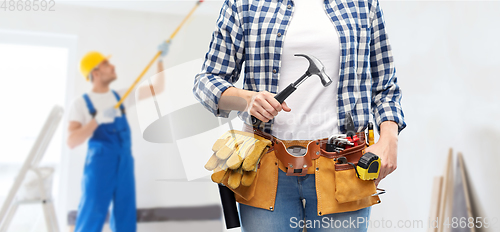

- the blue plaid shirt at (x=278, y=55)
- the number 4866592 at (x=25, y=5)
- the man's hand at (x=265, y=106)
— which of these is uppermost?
the number 4866592 at (x=25, y=5)

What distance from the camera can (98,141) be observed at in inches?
66.2

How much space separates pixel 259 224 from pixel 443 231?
1063 millimetres

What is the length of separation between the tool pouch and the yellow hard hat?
172 cm

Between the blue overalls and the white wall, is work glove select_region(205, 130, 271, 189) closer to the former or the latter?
the white wall

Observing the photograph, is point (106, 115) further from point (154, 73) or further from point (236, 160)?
point (236, 160)

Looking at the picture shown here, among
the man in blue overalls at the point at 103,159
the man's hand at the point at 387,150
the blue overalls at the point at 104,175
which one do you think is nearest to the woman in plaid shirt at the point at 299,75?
the man's hand at the point at 387,150

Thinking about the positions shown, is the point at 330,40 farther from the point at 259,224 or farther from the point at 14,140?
the point at 14,140

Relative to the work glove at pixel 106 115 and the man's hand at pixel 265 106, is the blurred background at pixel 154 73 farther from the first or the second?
the man's hand at pixel 265 106

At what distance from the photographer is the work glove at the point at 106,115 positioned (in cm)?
168

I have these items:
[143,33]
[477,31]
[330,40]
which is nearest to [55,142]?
[143,33]

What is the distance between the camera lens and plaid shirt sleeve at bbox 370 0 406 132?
53 cm

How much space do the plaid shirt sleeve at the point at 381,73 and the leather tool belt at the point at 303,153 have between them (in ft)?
0.24

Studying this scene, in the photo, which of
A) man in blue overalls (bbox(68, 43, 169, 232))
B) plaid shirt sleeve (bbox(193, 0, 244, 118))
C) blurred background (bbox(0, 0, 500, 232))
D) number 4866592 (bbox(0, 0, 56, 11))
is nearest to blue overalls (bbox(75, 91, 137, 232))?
man in blue overalls (bbox(68, 43, 169, 232))

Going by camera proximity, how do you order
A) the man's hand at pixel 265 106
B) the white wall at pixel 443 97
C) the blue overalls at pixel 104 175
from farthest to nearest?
the blue overalls at pixel 104 175 < the white wall at pixel 443 97 < the man's hand at pixel 265 106
